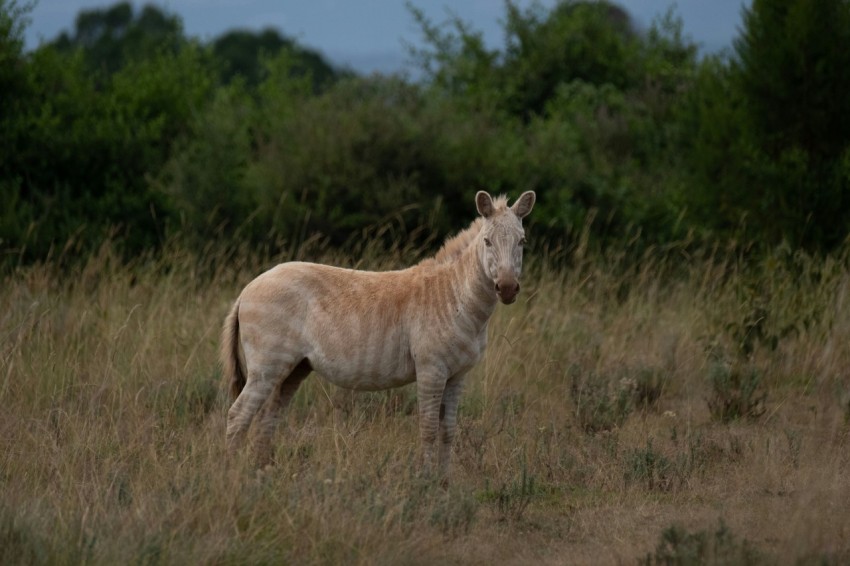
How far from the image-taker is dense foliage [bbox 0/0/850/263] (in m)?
13.0

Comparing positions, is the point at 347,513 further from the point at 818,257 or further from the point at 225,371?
the point at 818,257

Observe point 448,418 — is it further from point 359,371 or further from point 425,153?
point 425,153

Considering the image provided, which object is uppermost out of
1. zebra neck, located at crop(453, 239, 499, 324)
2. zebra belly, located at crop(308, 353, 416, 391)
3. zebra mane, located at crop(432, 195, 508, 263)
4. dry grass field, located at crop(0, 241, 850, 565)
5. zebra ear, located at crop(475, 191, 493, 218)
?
zebra ear, located at crop(475, 191, 493, 218)

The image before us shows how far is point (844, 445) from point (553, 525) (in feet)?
9.22

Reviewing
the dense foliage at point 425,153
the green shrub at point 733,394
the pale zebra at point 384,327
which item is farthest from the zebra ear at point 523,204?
the dense foliage at point 425,153

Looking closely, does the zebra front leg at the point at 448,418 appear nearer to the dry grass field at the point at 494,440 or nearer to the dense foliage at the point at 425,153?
the dry grass field at the point at 494,440

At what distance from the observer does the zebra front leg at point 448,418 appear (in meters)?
7.04

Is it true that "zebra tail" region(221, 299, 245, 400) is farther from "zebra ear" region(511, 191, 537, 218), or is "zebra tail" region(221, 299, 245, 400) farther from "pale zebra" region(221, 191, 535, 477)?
"zebra ear" region(511, 191, 537, 218)

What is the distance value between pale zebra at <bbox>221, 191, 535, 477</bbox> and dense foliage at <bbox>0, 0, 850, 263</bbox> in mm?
4829

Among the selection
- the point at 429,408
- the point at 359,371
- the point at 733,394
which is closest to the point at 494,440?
the point at 429,408

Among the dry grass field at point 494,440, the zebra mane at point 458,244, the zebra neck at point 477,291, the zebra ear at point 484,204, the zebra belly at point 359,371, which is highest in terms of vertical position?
the zebra ear at point 484,204

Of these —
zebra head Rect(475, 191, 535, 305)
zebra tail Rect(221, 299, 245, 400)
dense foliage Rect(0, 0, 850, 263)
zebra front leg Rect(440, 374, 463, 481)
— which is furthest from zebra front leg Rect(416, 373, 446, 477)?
dense foliage Rect(0, 0, 850, 263)

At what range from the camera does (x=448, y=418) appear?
704 cm

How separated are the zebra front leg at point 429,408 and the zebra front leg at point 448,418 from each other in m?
0.15
